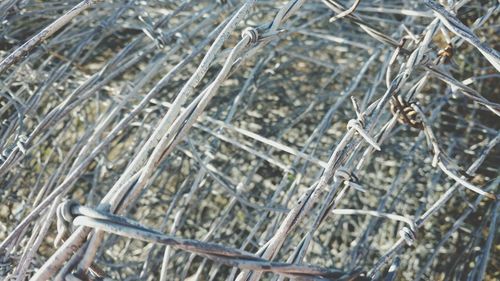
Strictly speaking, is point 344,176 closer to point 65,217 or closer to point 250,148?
point 65,217

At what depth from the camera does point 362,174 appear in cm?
103

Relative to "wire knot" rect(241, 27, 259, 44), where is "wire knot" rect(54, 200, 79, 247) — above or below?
below

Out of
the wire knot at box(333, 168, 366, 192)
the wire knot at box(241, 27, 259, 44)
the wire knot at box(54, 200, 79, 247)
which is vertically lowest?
the wire knot at box(54, 200, 79, 247)

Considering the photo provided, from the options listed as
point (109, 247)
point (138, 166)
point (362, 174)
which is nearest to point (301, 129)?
point (362, 174)

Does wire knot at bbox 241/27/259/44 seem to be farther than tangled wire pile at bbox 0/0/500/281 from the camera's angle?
No

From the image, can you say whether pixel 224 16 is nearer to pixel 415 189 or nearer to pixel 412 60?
pixel 415 189

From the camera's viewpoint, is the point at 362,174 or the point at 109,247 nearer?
the point at 109,247

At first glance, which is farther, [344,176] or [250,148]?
[250,148]

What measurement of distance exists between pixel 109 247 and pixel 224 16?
0.45m

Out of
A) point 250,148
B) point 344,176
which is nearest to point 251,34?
point 344,176

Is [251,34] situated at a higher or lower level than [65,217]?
higher

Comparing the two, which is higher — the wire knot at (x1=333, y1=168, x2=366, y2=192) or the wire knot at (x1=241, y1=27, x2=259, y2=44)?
the wire knot at (x1=241, y1=27, x2=259, y2=44)

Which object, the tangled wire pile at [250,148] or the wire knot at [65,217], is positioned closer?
the wire knot at [65,217]

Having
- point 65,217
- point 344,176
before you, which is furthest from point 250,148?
point 65,217
